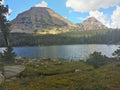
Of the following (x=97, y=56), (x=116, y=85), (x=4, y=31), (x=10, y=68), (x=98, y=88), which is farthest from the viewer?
(x=4, y=31)

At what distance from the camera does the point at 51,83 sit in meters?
25.9

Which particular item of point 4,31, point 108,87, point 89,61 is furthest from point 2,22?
point 108,87

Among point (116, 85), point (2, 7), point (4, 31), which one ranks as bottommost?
point (116, 85)

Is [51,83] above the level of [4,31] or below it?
below

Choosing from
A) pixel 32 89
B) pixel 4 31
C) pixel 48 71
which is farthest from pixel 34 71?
pixel 4 31

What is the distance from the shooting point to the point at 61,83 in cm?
2588

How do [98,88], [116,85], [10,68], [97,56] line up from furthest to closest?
[97,56] < [10,68] < [116,85] < [98,88]

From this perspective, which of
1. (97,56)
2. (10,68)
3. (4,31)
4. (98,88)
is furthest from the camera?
(4,31)

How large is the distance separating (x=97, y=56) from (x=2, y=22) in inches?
1074

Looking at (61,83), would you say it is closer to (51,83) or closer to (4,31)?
(51,83)

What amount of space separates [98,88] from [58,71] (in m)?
15.8

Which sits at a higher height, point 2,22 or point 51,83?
point 2,22

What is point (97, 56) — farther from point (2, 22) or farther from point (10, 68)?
point (2, 22)

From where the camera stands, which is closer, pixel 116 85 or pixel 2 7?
pixel 116 85
